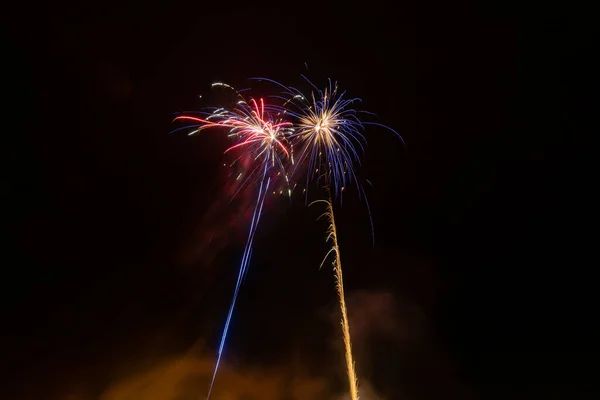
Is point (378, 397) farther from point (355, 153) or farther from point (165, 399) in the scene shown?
point (355, 153)

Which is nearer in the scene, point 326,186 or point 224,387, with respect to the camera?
point 326,186

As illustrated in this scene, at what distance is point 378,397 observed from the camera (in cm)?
1408

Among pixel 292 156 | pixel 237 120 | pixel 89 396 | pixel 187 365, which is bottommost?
pixel 89 396

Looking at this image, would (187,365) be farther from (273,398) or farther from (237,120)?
(237,120)

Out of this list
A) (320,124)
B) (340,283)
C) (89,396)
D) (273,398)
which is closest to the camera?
(320,124)

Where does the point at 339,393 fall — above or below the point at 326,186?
below

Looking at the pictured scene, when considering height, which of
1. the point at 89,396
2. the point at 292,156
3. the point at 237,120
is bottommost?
the point at 89,396

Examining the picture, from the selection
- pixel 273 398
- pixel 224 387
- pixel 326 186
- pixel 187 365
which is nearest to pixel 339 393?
pixel 273 398

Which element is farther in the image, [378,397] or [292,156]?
[378,397]

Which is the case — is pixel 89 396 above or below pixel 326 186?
below

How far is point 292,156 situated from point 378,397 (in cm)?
1036

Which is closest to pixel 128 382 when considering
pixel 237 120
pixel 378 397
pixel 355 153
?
pixel 378 397

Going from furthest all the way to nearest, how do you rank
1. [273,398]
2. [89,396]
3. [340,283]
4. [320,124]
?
1. [273,398]
2. [89,396]
3. [340,283]
4. [320,124]

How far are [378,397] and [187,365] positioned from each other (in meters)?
7.04
